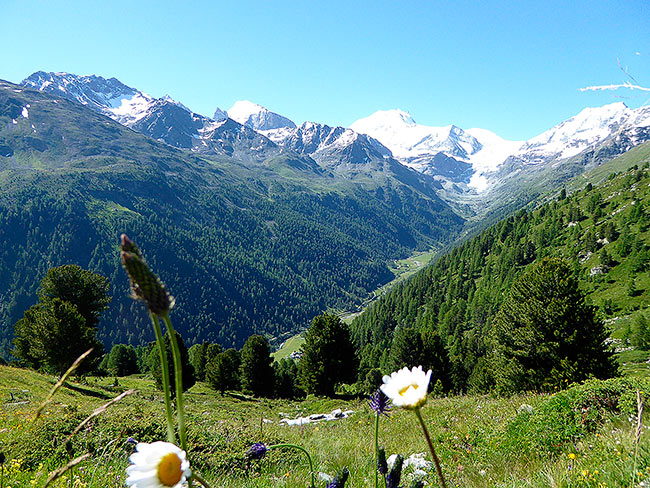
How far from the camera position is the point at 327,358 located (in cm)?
3838

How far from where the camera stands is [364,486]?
4270 mm

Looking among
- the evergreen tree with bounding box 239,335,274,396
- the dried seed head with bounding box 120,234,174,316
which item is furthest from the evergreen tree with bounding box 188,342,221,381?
the dried seed head with bounding box 120,234,174,316

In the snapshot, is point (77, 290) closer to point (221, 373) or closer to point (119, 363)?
point (221, 373)

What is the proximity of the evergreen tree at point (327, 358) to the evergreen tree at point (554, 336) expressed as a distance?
1766cm

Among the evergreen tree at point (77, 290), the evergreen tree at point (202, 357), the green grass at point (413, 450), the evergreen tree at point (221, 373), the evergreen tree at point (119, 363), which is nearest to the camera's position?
the green grass at point (413, 450)

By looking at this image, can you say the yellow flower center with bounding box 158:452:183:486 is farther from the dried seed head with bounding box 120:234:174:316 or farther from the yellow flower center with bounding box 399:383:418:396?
the yellow flower center with bounding box 399:383:418:396

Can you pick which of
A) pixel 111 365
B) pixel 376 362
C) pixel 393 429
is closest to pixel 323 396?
pixel 393 429

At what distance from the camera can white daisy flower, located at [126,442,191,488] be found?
130 centimetres

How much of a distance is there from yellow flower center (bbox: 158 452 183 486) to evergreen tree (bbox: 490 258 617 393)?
22.5m

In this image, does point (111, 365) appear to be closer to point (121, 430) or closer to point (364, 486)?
point (121, 430)

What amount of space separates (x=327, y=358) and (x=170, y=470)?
39.0 meters

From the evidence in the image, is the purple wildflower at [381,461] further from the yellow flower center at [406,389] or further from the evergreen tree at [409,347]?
the evergreen tree at [409,347]

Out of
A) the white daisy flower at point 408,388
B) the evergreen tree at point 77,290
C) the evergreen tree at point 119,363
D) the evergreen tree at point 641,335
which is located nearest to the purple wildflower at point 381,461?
the white daisy flower at point 408,388

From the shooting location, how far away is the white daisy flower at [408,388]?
1708mm
